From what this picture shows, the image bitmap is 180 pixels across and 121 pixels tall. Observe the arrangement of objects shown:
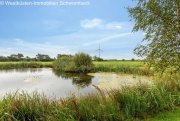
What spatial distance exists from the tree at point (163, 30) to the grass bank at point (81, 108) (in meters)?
3.68

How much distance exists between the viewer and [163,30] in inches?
528

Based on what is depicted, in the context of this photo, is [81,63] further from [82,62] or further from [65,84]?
[65,84]

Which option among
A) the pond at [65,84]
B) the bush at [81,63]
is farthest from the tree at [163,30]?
the bush at [81,63]

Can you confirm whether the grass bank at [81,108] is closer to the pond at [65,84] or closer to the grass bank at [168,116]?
the grass bank at [168,116]

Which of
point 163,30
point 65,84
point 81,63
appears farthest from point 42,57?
point 163,30

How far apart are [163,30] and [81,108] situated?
285 inches

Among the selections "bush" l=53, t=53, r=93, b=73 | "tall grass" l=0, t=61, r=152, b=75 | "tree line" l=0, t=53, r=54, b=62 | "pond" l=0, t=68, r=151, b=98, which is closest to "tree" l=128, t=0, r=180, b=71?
"pond" l=0, t=68, r=151, b=98

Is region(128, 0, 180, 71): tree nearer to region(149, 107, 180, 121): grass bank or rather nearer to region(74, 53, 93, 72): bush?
region(149, 107, 180, 121): grass bank

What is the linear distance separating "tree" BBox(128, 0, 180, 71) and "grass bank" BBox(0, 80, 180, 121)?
145 inches

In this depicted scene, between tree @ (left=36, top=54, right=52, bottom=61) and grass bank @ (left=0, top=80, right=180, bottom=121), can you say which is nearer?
grass bank @ (left=0, top=80, right=180, bottom=121)

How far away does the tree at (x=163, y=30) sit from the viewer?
13234 mm

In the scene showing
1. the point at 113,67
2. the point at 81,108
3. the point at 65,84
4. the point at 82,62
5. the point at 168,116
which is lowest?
the point at 65,84

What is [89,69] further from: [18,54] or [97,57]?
[18,54]

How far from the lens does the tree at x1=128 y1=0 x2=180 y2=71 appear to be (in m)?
13.2
